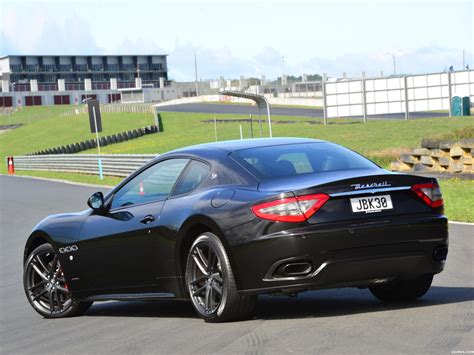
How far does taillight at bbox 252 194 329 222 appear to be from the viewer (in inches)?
285

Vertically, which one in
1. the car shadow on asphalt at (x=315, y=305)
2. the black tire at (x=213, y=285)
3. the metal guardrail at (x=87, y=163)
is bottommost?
the metal guardrail at (x=87, y=163)

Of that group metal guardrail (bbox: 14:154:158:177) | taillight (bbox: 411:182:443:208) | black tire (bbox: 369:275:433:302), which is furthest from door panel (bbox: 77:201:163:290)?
metal guardrail (bbox: 14:154:158:177)

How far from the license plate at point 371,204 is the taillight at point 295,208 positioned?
23 centimetres

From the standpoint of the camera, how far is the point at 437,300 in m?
8.17

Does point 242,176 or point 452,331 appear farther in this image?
point 242,176

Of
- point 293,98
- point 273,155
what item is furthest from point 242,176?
point 293,98

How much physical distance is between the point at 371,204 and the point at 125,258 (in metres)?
2.29

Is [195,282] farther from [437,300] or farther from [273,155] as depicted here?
Result: [437,300]

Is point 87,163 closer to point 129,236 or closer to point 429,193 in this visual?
point 129,236

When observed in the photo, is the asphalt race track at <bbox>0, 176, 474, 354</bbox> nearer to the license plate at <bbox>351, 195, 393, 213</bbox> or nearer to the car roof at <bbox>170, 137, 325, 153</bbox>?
the license plate at <bbox>351, 195, 393, 213</bbox>

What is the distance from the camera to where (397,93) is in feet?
174

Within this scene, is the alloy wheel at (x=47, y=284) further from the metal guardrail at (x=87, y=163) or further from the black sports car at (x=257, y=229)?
the metal guardrail at (x=87, y=163)

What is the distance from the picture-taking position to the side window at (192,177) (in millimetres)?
8156

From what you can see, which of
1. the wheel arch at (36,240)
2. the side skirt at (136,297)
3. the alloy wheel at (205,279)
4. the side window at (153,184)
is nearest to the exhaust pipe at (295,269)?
the alloy wheel at (205,279)
